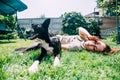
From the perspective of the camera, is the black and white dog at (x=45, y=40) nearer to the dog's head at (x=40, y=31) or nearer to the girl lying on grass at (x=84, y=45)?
the dog's head at (x=40, y=31)

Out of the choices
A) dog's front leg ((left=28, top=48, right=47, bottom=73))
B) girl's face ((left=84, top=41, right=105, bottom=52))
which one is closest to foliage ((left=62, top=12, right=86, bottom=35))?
girl's face ((left=84, top=41, right=105, bottom=52))

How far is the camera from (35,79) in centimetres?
310

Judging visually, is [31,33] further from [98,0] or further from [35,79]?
[98,0]

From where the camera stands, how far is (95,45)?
21.0ft

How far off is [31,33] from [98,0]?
2023 cm

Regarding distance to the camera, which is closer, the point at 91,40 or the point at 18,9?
the point at 91,40

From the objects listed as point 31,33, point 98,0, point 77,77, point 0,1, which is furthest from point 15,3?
point 98,0

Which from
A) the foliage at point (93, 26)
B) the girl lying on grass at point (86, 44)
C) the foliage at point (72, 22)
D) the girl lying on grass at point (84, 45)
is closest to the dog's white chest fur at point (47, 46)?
the girl lying on grass at point (84, 45)

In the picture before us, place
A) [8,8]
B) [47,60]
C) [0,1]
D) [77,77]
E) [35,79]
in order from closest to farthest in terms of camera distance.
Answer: [35,79] < [77,77] < [47,60] < [0,1] < [8,8]

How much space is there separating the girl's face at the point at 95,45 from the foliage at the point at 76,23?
12.2m

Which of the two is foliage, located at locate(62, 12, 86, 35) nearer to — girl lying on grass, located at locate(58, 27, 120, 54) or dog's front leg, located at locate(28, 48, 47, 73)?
girl lying on grass, located at locate(58, 27, 120, 54)

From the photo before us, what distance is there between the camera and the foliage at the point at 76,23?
19047mm

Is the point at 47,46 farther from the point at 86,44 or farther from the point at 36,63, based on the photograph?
the point at 86,44

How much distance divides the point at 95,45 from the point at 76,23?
12811mm
